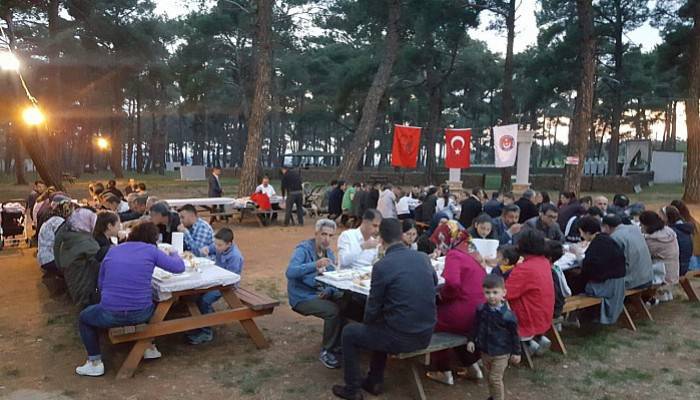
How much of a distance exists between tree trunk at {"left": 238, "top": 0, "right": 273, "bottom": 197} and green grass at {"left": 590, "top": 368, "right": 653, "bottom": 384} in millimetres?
11151

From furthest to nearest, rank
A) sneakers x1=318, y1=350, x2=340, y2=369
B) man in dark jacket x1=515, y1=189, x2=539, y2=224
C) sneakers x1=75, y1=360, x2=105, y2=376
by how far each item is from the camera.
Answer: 1. man in dark jacket x1=515, y1=189, x2=539, y2=224
2. sneakers x1=318, y1=350, x2=340, y2=369
3. sneakers x1=75, y1=360, x2=105, y2=376

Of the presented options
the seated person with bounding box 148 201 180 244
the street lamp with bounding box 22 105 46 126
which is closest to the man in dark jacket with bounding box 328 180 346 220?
the seated person with bounding box 148 201 180 244

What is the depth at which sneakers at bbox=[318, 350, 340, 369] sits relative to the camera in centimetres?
395

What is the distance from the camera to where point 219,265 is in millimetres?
4695

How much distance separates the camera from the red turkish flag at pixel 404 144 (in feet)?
51.2

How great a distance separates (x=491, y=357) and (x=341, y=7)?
15468 mm

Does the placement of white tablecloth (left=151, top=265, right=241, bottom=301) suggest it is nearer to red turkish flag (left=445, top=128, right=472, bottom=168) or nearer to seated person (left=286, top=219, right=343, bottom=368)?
seated person (left=286, top=219, right=343, bottom=368)

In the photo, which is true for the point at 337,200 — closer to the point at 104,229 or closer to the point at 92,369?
the point at 104,229

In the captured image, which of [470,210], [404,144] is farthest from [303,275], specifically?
[404,144]

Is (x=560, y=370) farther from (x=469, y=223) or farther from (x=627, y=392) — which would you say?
(x=469, y=223)

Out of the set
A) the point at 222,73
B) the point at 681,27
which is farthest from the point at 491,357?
the point at 222,73

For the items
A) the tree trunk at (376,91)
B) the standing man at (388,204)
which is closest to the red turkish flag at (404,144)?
the tree trunk at (376,91)

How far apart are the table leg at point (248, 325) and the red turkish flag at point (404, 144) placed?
1169 centimetres

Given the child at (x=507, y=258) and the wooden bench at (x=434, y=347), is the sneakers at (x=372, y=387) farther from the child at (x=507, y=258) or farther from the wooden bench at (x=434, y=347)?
the child at (x=507, y=258)
